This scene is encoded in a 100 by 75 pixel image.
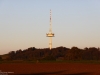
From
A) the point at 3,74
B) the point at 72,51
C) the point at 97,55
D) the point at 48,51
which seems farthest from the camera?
the point at 48,51

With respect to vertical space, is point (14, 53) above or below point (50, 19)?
below

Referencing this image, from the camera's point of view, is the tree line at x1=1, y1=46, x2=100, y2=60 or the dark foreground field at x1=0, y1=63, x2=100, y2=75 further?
the tree line at x1=1, y1=46, x2=100, y2=60

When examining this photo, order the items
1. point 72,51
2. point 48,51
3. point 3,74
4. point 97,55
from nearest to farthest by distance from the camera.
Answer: point 3,74 → point 72,51 → point 97,55 → point 48,51

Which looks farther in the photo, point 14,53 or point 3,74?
point 14,53

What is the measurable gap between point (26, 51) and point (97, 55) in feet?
123

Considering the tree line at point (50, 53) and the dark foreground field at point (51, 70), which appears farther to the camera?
the tree line at point (50, 53)

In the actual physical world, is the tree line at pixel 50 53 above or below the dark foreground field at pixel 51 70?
above

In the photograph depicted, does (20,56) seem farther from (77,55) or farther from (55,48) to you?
(77,55)

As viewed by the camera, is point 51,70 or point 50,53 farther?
point 50,53

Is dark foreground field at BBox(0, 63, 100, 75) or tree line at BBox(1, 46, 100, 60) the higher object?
tree line at BBox(1, 46, 100, 60)

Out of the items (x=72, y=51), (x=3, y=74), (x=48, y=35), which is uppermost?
(x=48, y=35)

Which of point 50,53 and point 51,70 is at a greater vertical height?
point 50,53

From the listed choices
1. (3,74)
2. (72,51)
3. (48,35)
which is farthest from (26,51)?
Answer: (3,74)

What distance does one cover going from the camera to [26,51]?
147500 mm
